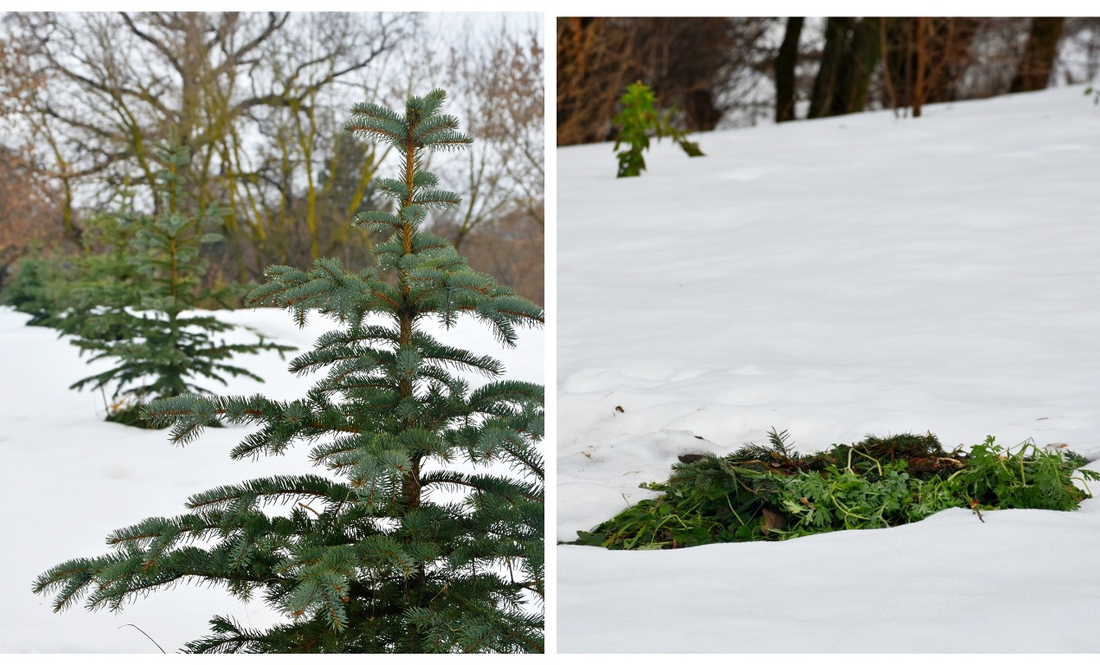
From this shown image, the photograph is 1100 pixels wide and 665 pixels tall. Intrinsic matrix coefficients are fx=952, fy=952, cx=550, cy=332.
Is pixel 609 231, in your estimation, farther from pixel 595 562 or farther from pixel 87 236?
pixel 87 236

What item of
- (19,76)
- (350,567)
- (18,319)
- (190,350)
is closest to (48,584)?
(350,567)

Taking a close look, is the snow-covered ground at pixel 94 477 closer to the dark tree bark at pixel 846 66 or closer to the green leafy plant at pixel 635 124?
the green leafy plant at pixel 635 124

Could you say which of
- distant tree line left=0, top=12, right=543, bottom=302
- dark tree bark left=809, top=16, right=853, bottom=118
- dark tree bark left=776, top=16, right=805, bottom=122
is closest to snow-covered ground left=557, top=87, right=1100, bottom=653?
distant tree line left=0, top=12, right=543, bottom=302

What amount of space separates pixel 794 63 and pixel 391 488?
10.3 meters

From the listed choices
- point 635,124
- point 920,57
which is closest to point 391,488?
point 635,124

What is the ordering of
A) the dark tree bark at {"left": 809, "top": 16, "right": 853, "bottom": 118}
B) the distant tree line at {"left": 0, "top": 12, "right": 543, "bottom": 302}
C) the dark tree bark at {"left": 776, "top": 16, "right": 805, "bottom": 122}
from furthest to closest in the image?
1. the dark tree bark at {"left": 776, "top": 16, "right": 805, "bottom": 122}
2. the dark tree bark at {"left": 809, "top": 16, "right": 853, "bottom": 118}
3. the distant tree line at {"left": 0, "top": 12, "right": 543, "bottom": 302}

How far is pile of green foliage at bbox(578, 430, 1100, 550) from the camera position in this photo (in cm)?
234

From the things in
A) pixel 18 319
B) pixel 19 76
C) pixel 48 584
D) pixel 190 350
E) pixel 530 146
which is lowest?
pixel 18 319

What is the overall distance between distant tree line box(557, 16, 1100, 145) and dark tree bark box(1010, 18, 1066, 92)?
0.05 ft

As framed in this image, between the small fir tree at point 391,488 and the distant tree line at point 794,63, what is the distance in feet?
20.3

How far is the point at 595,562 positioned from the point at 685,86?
10.1 metres

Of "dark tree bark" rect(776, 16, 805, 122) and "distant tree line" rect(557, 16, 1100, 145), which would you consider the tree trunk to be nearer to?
"distant tree line" rect(557, 16, 1100, 145)

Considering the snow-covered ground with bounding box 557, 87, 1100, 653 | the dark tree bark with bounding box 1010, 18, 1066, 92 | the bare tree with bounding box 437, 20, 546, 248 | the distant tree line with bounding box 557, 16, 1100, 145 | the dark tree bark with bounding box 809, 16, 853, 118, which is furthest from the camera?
the dark tree bark with bounding box 809, 16, 853, 118

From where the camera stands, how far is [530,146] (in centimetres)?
682
